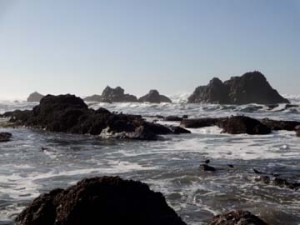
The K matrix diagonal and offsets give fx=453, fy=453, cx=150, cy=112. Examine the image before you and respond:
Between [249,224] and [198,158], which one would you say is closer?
[249,224]

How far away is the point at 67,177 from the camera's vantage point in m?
11.4

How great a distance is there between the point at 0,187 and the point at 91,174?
2.44 metres

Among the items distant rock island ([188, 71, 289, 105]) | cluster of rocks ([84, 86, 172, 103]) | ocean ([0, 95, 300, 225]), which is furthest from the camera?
cluster of rocks ([84, 86, 172, 103])

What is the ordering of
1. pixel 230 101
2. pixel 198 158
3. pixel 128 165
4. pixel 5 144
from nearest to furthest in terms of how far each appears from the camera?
1. pixel 128 165
2. pixel 198 158
3. pixel 5 144
4. pixel 230 101

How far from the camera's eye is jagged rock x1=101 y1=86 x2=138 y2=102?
98131mm

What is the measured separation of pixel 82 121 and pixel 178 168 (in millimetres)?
13854

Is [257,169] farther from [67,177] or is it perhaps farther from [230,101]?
[230,101]

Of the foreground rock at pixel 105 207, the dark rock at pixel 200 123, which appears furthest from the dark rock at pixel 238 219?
the dark rock at pixel 200 123

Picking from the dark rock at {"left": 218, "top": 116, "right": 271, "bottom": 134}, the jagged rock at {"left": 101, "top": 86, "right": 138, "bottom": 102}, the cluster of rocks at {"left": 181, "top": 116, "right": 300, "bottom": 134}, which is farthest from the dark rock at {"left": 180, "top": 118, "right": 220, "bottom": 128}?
the jagged rock at {"left": 101, "top": 86, "right": 138, "bottom": 102}

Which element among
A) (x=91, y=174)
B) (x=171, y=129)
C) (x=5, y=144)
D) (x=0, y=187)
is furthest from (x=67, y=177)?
(x=171, y=129)

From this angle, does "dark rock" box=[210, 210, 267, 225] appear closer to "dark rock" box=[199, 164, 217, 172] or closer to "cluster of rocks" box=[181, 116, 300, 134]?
"dark rock" box=[199, 164, 217, 172]

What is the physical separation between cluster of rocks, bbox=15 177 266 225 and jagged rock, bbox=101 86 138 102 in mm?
89591

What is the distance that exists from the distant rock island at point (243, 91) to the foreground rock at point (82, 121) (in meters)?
56.8

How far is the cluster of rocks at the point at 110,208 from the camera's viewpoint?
628 cm
